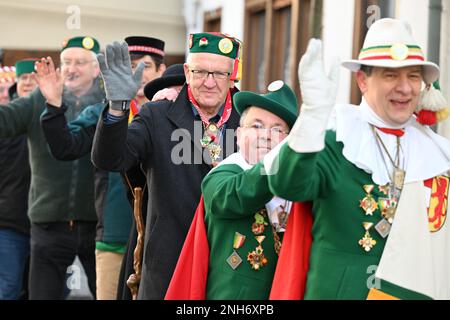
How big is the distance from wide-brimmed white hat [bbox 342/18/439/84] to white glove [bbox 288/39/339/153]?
0.41m

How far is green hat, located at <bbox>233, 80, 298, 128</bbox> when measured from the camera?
3588 millimetres

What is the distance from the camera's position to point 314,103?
9.55ft

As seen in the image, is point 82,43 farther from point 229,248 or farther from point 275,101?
point 229,248

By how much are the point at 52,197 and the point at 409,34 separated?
11.6 ft

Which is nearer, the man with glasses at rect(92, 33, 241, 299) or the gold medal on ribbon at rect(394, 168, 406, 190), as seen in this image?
the gold medal on ribbon at rect(394, 168, 406, 190)

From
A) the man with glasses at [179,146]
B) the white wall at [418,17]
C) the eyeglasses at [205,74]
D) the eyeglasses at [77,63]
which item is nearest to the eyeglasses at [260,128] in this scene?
the man with glasses at [179,146]

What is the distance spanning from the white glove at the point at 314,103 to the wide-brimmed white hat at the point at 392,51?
41cm

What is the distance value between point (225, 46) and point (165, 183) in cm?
78

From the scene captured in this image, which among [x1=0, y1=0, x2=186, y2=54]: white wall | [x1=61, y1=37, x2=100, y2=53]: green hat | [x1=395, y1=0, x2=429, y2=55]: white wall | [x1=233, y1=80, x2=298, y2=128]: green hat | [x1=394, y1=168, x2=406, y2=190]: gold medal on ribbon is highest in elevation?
[x1=0, y1=0, x2=186, y2=54]: white wall

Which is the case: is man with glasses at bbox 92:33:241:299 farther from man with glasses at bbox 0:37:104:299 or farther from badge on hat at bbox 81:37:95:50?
badge on hat at bbox 81:37:95:50

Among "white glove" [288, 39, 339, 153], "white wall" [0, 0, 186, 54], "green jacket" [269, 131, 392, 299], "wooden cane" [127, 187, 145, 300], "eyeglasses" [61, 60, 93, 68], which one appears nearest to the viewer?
"white glove" [288, 39, 339, 153]

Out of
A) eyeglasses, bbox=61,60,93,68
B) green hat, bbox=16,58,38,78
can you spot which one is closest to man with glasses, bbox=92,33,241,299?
eyeglasses, bbox=61,60,93,68

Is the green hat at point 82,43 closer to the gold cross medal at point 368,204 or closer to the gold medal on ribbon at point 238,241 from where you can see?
the gold medal on ribbon at point 238,241
